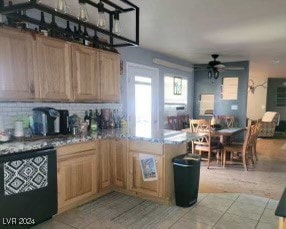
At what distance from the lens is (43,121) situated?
276 centimetres

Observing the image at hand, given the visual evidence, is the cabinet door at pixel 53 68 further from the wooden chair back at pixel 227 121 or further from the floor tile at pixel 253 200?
the wooden chair back at pixel 227 121

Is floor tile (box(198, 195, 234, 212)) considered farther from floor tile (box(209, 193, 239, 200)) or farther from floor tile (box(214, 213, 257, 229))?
floor tile (box(214, 213, 257, 229))

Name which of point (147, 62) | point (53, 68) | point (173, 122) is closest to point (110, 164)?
point (53, 68)

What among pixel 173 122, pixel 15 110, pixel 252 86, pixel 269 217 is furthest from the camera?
pixel 252 86

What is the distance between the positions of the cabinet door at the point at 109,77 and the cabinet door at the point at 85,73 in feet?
0.33

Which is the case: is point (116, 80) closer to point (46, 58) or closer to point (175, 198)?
point (46, 58)

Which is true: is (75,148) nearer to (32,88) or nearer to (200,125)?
(32,88)

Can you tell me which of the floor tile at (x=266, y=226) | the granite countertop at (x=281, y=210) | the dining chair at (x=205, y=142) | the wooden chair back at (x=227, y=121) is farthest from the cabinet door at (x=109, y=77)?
the wooden chair back at (x=227, y=121)

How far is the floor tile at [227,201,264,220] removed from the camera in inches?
106

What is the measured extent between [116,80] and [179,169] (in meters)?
1.70

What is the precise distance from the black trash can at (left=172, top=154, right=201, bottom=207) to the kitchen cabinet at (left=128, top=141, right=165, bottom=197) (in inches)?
6.9

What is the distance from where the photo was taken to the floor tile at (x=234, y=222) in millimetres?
2450

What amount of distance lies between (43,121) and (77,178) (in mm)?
765

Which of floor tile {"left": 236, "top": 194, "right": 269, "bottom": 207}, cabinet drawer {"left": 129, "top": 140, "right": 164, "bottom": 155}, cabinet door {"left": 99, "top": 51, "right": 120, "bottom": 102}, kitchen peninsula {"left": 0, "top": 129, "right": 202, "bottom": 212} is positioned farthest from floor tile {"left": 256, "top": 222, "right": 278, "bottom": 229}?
cabinet door {"left": 99, "top": 51, "right": 120, "bottom": 102}
